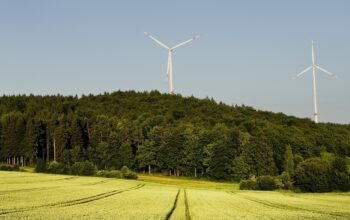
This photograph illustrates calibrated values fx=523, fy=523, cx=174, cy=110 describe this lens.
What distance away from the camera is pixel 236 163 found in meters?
154

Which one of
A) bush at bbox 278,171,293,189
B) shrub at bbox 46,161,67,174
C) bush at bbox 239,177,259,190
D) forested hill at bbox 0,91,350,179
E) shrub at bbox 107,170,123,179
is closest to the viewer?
bush at bbox 239,177,259,190

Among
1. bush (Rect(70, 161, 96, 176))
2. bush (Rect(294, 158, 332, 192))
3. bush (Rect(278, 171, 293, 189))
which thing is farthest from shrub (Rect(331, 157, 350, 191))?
bush (Rect(70, 161, 96, 176))

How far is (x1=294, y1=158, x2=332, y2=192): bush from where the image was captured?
114 metres

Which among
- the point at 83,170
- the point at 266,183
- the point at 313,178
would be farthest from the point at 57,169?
the point at 313,178

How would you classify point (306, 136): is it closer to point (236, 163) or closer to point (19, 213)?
point (236, 163)

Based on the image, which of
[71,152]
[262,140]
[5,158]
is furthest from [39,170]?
[262,140]

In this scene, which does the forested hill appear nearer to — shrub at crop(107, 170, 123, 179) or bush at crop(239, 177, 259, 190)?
bush at crop(239, 177, 259, 190)

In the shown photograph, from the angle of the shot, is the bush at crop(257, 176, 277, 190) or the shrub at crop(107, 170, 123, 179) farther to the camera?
the shrub at crop(107, 170, 123, 179)

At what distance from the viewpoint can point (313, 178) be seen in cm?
11488

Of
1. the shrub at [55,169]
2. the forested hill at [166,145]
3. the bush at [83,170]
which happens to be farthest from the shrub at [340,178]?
the shrub at [55,169]

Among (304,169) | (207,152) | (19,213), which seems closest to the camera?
(19,213)

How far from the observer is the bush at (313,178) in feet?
375

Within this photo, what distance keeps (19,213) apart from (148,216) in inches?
322

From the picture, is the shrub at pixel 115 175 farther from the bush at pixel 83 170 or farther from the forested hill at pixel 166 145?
the forested hill at pixel 166 145
